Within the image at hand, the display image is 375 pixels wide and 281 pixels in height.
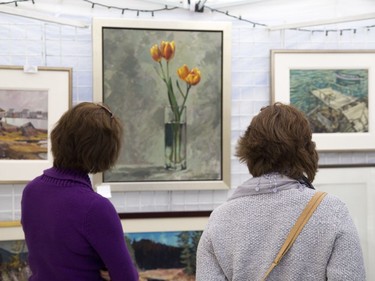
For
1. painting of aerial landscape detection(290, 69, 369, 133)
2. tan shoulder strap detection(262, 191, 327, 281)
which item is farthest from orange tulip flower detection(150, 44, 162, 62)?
tan shoulder strap detection(262, 191, 327, 281)

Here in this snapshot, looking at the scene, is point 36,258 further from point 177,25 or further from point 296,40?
point 296,40

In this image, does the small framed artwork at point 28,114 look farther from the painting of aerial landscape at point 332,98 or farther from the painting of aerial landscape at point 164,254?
the painting of aerial landscape at point 332,98

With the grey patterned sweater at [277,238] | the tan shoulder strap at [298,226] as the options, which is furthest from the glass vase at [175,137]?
the tan shoulder strap at [298,226]

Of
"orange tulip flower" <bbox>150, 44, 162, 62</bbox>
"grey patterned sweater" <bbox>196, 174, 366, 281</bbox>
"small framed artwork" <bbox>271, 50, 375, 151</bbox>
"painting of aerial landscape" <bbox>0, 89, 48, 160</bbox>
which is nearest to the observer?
"grey patterned sweater" <bbox>196, 174, 366, 281</bbox>

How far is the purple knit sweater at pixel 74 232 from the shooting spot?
123cm

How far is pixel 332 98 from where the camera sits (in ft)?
8.18

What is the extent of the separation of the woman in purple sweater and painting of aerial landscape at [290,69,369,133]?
135cm

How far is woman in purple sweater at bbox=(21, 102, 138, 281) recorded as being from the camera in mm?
1232

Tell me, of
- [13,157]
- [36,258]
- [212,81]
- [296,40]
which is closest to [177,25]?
[212,81]

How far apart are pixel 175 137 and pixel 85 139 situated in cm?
112

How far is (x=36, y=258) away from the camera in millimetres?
1301

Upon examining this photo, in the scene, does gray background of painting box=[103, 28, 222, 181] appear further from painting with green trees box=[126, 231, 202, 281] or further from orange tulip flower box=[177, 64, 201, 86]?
painting with green trees box=[126, 231, 202, 281]

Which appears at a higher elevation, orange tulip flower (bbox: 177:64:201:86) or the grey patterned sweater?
orange tulip flower (bbox: 177:64:201:86)

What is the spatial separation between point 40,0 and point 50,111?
474 mm
